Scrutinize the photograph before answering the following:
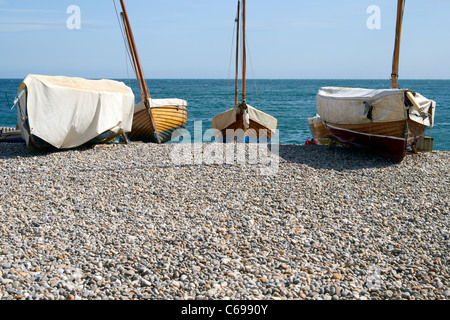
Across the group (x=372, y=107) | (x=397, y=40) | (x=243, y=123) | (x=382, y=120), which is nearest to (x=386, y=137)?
(x=382, y=120)

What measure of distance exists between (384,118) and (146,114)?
997cm

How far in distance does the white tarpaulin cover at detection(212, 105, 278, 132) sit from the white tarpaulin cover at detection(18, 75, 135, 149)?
4503mm

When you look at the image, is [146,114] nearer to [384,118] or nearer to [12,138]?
[12,138]

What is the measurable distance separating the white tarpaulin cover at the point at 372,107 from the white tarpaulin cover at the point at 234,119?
3545 millimetres

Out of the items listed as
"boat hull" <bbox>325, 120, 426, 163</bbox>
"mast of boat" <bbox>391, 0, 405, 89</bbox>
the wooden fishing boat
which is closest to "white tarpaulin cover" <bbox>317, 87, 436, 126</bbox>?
"boat hull" <bbox>325, 120, 426, 163</bbox>

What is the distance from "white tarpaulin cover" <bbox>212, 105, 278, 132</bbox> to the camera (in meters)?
17.5

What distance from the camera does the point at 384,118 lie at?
12.5 m

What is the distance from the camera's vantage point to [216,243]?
22.5 ft

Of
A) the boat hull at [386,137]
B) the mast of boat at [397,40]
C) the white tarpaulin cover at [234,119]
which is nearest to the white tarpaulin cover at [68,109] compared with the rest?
the white tarpaulin cover at [234,119]

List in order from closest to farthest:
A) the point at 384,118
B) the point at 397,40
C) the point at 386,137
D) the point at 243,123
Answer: the point at 384,118
the point at 386,137
the point at 397,40
the point at 243,123

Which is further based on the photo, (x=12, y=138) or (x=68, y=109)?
(x=12, y=138)
